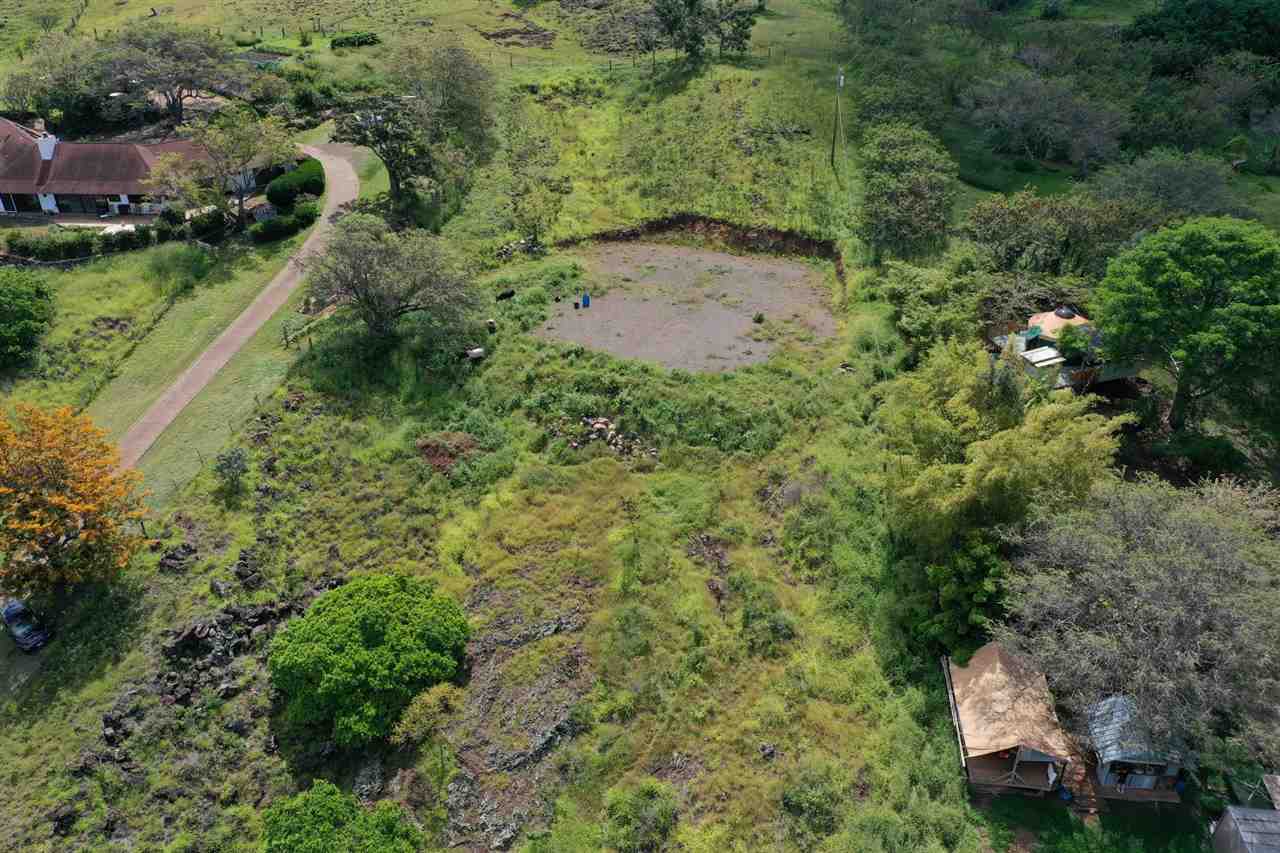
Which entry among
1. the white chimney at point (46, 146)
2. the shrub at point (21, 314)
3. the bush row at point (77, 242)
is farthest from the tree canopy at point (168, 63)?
the shrub at point (21, 314)

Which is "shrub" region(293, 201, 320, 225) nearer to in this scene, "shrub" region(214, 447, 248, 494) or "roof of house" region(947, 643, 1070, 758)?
"shrub" region(214, 447, 248, 494)

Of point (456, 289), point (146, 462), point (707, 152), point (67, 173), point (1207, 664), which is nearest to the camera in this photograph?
point (1207, 664)

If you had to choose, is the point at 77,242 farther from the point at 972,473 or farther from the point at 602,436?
the point at 972,473

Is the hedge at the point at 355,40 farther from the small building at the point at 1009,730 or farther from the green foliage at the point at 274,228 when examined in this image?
the small building at the point at 1009,730

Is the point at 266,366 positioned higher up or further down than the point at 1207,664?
further down

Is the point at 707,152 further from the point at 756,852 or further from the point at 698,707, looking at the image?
the point at 756,852

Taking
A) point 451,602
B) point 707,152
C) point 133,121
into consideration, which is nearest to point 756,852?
point 451,602

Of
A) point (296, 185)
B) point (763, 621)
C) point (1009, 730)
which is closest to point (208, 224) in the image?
point (296, 185)
